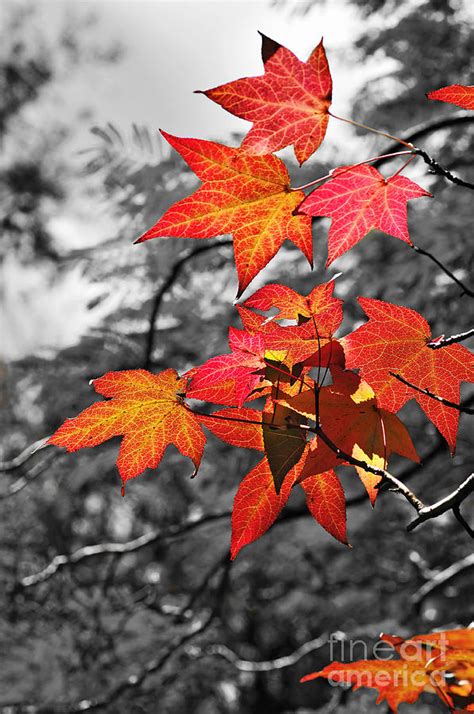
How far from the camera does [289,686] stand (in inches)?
189

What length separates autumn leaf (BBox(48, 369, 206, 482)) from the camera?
0.45 meters

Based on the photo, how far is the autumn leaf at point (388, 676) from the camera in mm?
398

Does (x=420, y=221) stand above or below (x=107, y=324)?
above

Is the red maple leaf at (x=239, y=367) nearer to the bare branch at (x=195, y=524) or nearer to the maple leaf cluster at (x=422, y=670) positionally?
the maple leaf cluster at (x=422, y=670)

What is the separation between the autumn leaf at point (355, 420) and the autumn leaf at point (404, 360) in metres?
0.02

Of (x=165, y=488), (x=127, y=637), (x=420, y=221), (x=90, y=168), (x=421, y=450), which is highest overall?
(x=90, y=168)

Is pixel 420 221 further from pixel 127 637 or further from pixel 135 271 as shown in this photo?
pixel 127 637

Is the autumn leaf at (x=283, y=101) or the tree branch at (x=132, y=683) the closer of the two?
the autumn leaf at (x=283, y=101)

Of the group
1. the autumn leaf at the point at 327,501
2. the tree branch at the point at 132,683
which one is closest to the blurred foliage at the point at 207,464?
the tree branch at the point at 132,683

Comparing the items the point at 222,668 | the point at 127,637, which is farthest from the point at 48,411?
the point at 222,668

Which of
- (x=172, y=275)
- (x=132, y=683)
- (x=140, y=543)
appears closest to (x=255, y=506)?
(x=172, y=275)

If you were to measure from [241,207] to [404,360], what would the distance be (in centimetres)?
16

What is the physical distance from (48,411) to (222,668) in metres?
1.04

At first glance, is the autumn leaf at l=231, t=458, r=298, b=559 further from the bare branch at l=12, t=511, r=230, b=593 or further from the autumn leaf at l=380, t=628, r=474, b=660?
the bare branch at l=12, t=511, r=230, b=593
